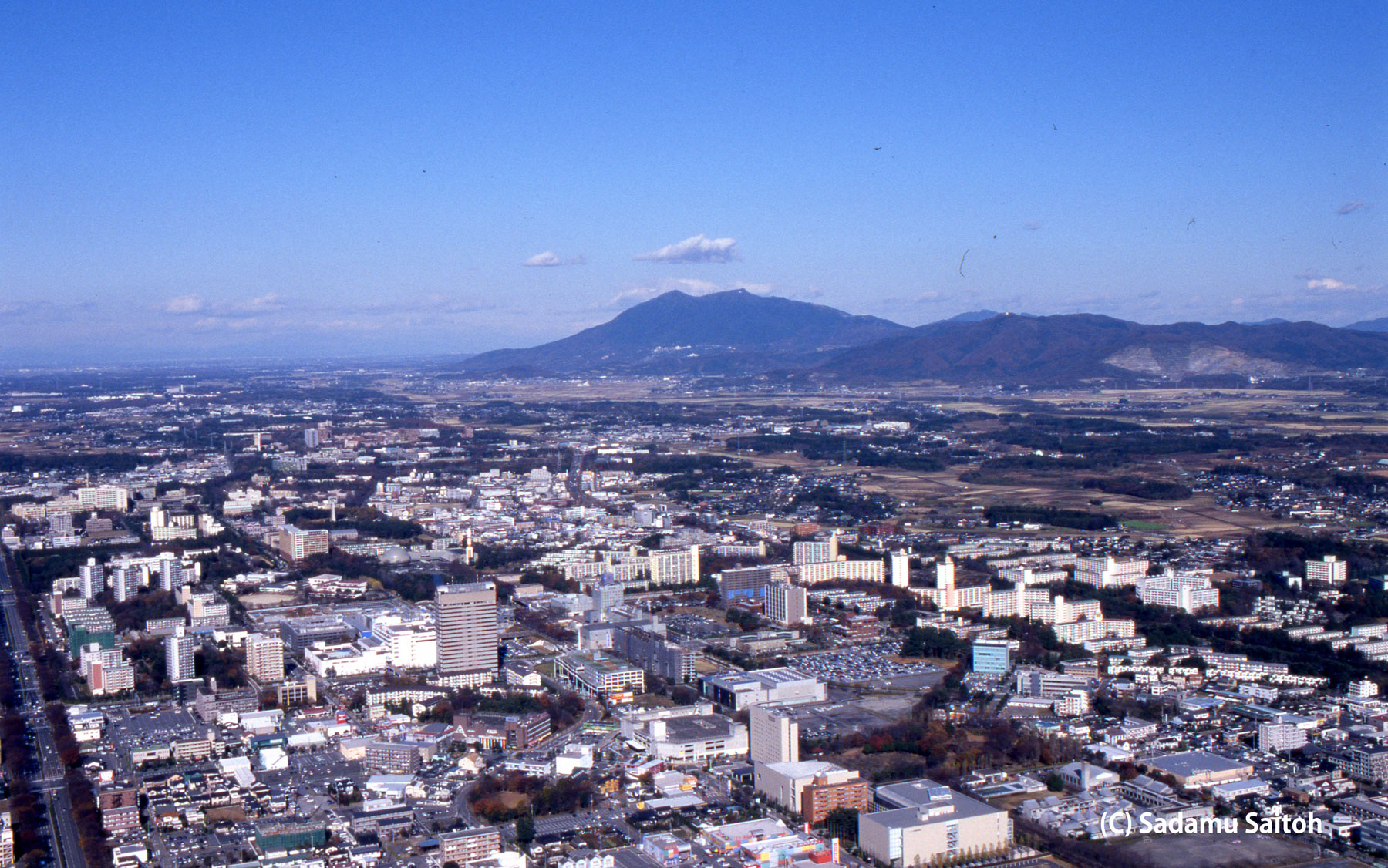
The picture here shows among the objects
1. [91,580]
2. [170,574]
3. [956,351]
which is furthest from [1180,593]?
[956,351]

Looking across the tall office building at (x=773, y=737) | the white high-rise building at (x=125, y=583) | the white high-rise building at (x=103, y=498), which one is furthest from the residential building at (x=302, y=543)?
the tall office building at (x=773, y=737)

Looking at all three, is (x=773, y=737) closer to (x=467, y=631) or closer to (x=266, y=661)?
(x=467, y=631)

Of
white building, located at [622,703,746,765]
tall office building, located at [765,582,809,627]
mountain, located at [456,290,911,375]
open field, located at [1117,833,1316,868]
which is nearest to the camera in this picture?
open field, located at [1117,833,1316,868]

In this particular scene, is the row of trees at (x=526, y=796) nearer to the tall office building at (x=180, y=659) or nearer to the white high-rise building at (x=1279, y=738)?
the tall office building at (x=180, y=659)

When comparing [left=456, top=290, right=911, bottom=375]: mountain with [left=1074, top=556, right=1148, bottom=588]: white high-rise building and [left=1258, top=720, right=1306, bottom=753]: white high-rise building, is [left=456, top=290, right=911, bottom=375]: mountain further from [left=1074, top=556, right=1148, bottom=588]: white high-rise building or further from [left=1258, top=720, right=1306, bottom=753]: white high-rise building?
[left=1258, top=720, right=1306, bottom=753]: white high-rise building

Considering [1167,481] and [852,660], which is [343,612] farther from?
[1167,481]

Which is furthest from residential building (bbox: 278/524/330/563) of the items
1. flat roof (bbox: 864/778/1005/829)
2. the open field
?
the open field

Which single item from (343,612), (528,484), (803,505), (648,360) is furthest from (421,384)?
(343,612)
